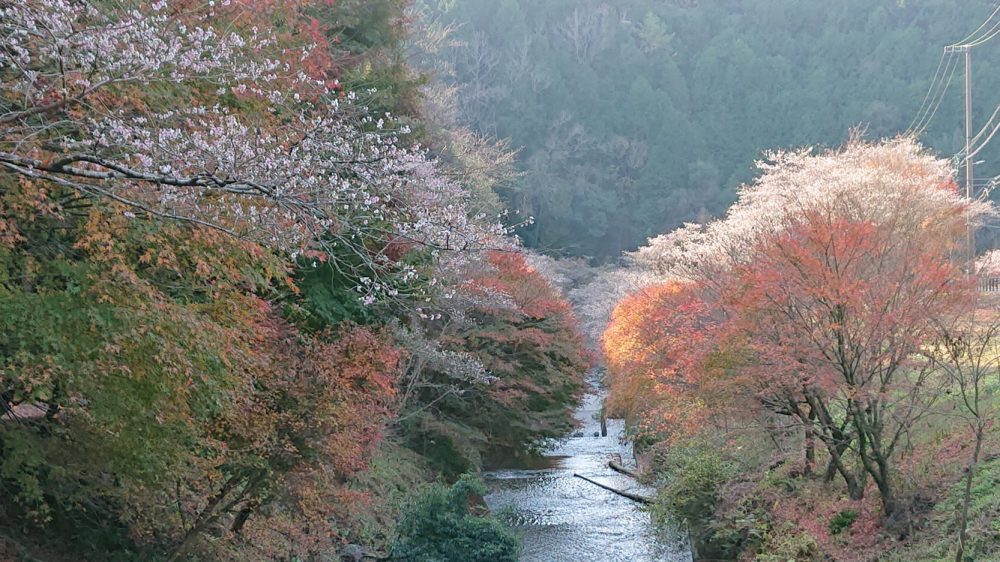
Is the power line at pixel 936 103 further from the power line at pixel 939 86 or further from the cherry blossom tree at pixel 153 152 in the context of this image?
the cherry blossom tree at pixel 153 152

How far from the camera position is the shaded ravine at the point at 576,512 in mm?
18750

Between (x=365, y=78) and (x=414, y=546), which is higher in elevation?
(x=365, y=78)

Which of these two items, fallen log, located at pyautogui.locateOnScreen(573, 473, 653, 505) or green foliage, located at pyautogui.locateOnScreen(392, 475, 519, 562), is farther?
fallen log, located at pyautogui.locateOnScreen(573, 473, 653, 505)

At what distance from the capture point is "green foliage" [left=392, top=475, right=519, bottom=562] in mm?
14664

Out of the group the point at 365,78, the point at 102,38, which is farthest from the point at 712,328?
the point at 102,38

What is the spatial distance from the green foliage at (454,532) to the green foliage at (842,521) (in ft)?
17.2

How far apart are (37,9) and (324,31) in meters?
11.8

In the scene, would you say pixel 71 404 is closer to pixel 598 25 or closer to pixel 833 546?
pixel 833 546

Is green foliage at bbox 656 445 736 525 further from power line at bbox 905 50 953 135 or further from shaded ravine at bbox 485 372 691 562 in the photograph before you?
power line at bbox 905 50 953 135

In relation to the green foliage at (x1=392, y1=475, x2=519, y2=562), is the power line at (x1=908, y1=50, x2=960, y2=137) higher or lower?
higher

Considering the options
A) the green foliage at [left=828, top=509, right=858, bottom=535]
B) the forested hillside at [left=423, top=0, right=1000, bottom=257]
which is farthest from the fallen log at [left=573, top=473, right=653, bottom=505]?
the forested hillside at [left=423, top=0, right=1000, bottom=257]

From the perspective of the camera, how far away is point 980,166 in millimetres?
61219

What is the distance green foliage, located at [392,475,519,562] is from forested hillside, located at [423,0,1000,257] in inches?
2185

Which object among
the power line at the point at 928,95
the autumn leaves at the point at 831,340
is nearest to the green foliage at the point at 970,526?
the autumn leaves at the point at 831,340
